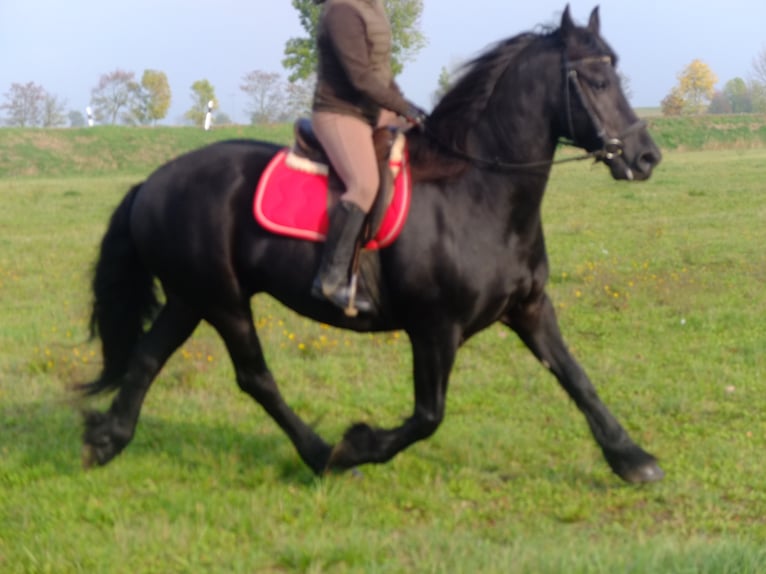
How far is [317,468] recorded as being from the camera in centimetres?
582

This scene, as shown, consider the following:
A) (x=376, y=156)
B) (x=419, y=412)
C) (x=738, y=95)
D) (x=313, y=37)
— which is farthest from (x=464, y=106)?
(x=738, y=95)

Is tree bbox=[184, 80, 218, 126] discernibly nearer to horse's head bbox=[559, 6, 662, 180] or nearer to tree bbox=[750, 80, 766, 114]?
tree bbox=[750, 80, 766, 114]

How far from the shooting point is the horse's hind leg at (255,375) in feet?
19.5

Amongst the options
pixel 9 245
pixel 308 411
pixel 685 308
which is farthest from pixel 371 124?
pixel 9 245

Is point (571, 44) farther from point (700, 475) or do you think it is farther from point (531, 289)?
point (700, 475)

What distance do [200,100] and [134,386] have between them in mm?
83917

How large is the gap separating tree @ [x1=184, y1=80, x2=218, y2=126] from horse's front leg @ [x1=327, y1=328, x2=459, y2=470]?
80164mm

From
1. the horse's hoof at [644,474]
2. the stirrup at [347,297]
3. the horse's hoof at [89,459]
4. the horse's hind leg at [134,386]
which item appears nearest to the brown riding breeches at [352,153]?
the stirrup at [347,297]

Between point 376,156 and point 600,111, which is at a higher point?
point 600,111

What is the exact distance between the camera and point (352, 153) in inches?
210

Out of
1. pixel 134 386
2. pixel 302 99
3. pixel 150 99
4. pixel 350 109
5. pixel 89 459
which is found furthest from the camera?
pixel 150 99

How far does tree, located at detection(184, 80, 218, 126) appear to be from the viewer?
274ft

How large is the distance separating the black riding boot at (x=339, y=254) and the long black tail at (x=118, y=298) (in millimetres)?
1551

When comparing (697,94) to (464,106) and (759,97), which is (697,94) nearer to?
(759,97)
